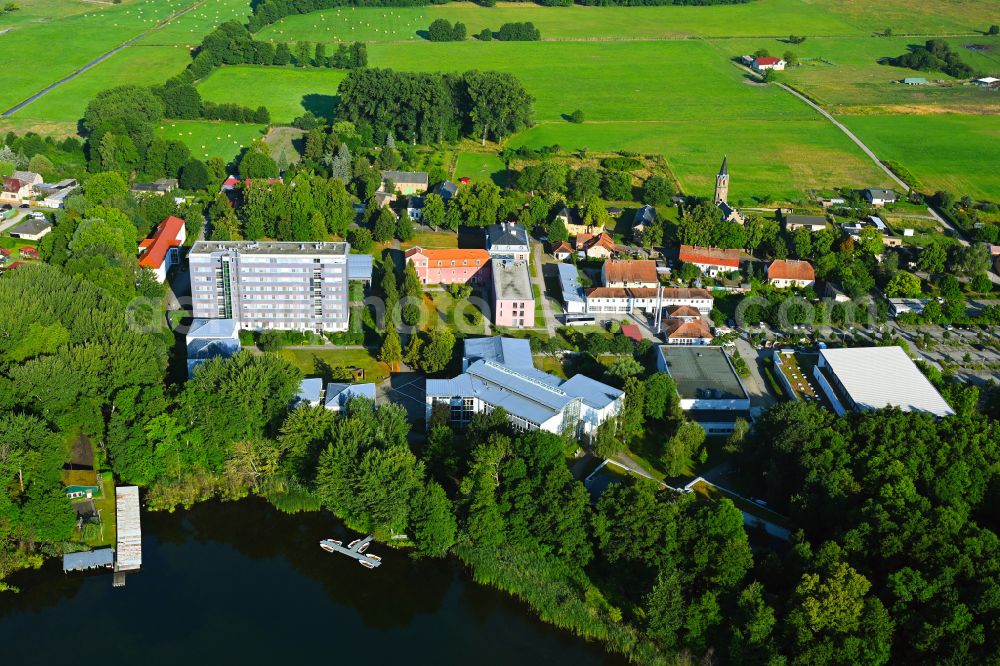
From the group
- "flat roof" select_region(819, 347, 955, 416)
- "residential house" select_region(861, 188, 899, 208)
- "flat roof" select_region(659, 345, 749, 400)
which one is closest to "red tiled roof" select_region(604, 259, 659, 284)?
"flat roof" select_region(659, 345, 749, 400)

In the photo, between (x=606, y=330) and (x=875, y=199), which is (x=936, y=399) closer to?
(x=606, y=330)

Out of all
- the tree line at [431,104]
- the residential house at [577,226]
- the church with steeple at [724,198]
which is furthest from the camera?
the tree line at [431,104]

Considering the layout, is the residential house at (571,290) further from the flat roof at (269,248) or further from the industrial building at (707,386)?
the flat roof at (269,248)

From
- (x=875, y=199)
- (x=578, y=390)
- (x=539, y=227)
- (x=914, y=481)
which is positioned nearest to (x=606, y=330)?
(x=578, y=390)

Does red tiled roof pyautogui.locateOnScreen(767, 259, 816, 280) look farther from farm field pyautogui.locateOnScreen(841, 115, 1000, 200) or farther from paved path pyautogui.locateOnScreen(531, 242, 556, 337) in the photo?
farm field pyautogui.locateOnScreen(841, 115, 1000, 200)

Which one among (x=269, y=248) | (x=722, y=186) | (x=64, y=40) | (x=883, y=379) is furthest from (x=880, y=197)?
(x=64, y=40)

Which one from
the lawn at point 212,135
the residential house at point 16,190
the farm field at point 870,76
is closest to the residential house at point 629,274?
the lawn at point 212,135
